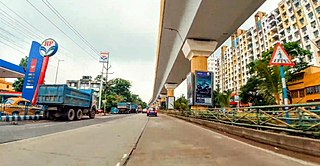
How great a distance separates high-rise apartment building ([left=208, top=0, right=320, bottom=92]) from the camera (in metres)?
45.5

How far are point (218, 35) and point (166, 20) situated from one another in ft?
14.5

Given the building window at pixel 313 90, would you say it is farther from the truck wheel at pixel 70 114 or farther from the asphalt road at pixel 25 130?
the asphalt road at pixel 25 130

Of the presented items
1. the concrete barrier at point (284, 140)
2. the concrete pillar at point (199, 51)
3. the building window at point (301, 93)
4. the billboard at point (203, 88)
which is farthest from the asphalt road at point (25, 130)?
the building window at point (301, 93)

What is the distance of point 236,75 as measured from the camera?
79312 millimetres

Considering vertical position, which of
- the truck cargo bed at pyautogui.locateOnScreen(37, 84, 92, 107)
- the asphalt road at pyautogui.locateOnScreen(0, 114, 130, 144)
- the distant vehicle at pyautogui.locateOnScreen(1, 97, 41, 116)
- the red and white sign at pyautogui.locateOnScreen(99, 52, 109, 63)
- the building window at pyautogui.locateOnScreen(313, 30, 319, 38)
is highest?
the building window at pyautogui.locateOnScreen(313, 30, 319, 38)

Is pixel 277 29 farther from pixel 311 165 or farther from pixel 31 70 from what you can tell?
pixel 311 165

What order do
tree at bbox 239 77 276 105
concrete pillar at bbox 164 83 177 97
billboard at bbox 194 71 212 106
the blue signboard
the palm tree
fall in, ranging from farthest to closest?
concrete pillar at bbox 164 83 177 97 < tree at bbox 239 77 276 105 < the blue signboard < billboard at bbox 194 71 212 106 < the palm tree

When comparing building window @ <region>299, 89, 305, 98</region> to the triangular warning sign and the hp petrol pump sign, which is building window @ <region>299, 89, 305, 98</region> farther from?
the hp petrol pump sign

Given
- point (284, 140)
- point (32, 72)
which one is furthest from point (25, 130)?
point (32, 72)

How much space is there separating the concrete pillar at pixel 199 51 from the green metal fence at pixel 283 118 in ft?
30.8

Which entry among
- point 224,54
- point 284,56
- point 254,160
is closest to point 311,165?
point 254,160

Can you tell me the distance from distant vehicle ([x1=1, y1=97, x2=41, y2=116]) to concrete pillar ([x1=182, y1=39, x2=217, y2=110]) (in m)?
13.9

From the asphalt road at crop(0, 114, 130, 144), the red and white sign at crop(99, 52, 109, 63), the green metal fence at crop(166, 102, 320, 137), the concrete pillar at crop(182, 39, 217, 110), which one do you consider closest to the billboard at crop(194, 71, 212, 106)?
the concrete pillar at crop(182, 39, 217, 110)

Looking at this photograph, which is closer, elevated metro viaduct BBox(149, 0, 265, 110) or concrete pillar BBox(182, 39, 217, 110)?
elevated metro viaduct BBox(149, 0, 265, 110)
